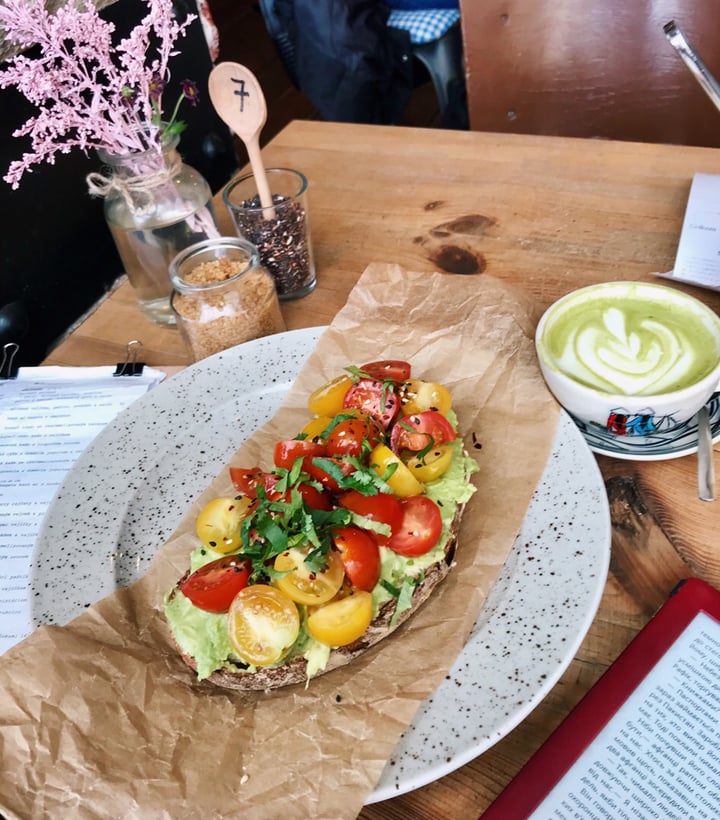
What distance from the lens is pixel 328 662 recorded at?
928 millimetres

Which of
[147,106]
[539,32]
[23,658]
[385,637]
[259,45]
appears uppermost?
[147,106]

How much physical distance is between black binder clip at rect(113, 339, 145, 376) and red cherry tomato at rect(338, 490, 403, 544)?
0.65 meters

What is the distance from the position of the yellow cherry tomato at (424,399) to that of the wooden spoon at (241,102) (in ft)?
1.84

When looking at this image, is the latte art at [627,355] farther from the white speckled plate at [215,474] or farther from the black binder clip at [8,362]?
the black binder clip at [8,362]

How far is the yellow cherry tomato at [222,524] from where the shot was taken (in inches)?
40.1

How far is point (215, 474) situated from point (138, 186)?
0.57 metres

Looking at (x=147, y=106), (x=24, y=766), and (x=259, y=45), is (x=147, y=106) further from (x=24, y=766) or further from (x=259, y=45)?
Answer: (x=259, y=45)

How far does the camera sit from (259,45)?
5484mm

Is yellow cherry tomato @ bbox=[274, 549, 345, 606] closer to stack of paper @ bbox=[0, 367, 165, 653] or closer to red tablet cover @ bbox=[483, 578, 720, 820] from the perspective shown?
red tablet cover @ bbox=[483, 578, 720, 820]

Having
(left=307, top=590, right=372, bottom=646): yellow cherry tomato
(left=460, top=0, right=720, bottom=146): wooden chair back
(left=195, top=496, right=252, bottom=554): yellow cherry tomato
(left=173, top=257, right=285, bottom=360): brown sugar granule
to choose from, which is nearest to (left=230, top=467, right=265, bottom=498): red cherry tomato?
(left=195, top=496, right=252, bottom=554): yellow cherry tomato

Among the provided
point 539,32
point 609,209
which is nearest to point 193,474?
point 609,209

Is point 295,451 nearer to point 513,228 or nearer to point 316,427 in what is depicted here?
point 316,427

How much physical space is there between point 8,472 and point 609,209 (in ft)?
4.54

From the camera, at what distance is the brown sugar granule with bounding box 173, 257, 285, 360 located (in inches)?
53.1
